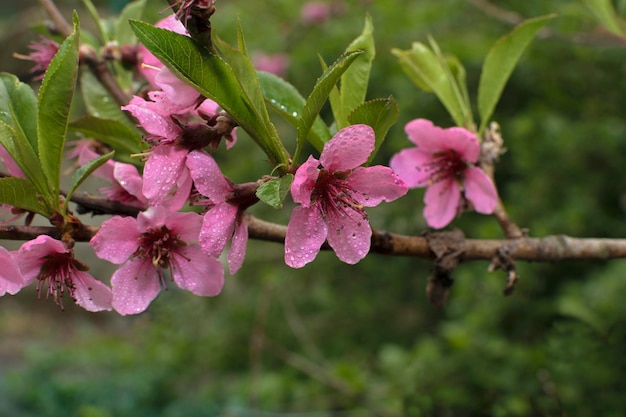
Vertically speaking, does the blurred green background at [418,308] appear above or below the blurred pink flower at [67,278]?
below

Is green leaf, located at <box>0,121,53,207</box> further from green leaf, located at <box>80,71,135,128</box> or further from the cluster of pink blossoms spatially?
green leaf, located at <box>80,71,135,128</box>

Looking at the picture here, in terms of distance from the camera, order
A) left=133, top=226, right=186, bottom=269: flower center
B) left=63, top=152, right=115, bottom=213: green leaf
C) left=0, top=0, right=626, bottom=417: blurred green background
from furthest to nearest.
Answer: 1. left=0, top=0, right=626, bottom=417: blurred green background
2. left=133, top=226, right=186, bottom=269: flower center
3. left=63, top=152, right=115, bottom=213: green leaf

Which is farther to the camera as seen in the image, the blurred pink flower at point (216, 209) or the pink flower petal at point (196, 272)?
the pink flower petal at point (196, 272)

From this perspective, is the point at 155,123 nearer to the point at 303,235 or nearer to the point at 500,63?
the point at 303,235

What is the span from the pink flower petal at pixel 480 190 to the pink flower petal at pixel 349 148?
13.9 inches

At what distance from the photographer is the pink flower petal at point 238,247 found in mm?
808

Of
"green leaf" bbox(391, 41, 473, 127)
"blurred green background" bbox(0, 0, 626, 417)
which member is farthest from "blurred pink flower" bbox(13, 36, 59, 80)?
"blurred green background" bbox(0, 0, 626, 417)

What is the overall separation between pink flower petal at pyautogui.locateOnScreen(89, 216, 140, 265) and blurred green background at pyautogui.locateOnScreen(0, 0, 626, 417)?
0.92 m

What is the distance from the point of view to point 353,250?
825 mm

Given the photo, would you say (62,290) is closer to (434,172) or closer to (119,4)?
(434,172)

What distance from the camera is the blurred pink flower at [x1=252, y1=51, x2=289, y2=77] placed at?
374 centimetres

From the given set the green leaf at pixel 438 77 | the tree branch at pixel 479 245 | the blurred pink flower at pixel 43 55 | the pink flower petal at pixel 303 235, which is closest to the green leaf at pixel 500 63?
the green leaf at pixel 438 77

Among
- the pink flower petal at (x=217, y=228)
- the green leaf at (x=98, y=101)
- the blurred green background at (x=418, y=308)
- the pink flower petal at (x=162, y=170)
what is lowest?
the blurred green background at (x=418, y=308)

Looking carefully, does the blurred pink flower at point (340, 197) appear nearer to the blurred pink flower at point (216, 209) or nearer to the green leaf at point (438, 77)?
the blurred pink flower at point (216, 209)
